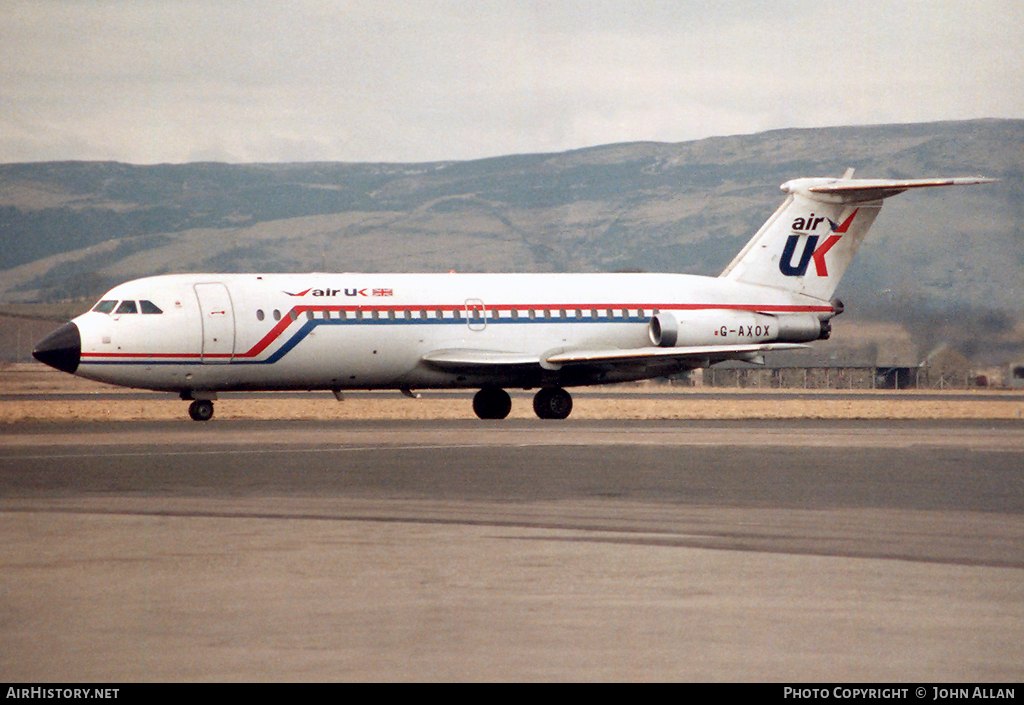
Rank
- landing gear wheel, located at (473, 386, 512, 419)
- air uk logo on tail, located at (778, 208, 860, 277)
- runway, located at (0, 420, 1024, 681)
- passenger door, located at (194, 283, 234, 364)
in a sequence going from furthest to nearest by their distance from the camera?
air uk logo on tail, located at (778, 208, 860, 277)
landing gear wheel, located at (473, 386, 512, 419)
passenger door, located at (194, 283, 234, 364)
runway, located at (0, 420, 1024, 681)

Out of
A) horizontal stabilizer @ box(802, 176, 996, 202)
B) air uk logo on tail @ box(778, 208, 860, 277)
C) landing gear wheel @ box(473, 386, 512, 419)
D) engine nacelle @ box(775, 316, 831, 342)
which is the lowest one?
landing gear wheel @ box(473, 386, 512, 419)

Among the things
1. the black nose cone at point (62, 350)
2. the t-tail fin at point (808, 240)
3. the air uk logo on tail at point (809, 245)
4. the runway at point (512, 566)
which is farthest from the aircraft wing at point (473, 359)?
the runway at point (512, 566)

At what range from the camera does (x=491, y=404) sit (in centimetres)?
4025

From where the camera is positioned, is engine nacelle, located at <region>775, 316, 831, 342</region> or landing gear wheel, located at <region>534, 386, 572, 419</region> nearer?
landing gear wheel, located at <region>534, 386, 572, 419</region>

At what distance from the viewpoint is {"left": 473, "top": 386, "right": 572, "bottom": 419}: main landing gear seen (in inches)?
1556

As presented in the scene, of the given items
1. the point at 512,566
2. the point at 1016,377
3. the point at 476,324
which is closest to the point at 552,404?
the point at 476,324

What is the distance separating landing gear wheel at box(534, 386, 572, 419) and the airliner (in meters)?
0.04

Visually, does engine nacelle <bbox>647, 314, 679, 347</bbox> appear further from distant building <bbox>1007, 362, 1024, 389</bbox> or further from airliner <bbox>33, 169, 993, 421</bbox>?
distant building <bbox>1007, 362, 1024, 389</bbox>

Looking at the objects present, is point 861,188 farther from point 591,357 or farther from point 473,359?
point 473,359

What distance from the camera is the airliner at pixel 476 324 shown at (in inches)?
1382

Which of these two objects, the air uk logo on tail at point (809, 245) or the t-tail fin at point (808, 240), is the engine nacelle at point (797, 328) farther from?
the air uk logo on tail at point (809, 245)

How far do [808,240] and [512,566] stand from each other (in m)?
32.8

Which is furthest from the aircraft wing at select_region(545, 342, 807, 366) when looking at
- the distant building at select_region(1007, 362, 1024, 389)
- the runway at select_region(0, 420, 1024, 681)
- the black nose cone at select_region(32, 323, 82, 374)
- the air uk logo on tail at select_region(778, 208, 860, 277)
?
the distant building at select_region(1007, 362, 1024, 389)

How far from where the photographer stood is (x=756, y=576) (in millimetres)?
11664
